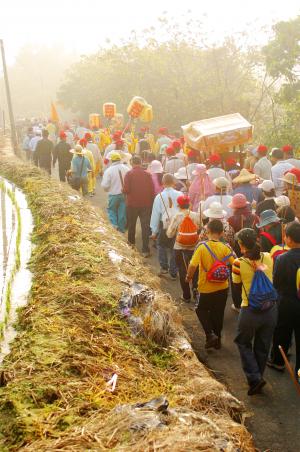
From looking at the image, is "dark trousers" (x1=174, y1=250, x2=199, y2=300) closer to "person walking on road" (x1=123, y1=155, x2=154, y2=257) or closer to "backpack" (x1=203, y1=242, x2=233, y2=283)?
"backpack" (x1=203, y1=242, x2=233, y2=283)

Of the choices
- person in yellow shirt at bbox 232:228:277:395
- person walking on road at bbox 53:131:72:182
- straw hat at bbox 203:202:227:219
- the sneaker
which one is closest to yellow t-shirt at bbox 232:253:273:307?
person in yellow shirt at bbox 232:228:277:395

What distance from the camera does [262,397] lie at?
5188 millimetres

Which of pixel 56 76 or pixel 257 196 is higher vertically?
pixel 56 76

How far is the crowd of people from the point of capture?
17.1 feet

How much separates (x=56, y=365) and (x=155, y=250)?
657 cm

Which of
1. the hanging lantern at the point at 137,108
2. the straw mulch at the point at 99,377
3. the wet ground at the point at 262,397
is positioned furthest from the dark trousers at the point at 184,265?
the hanging lantern at the point at 137,108

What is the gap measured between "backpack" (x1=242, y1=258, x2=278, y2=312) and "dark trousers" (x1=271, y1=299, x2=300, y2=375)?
40 centimetres

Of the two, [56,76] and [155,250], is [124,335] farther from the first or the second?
[56,76]

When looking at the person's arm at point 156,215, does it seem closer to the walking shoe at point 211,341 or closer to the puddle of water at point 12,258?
the puddle of water at point 12,258

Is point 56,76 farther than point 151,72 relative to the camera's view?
Yes

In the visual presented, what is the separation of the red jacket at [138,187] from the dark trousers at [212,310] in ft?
13.6

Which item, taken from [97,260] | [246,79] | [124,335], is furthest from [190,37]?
[124,335]

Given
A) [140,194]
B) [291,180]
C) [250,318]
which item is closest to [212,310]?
[250,318]

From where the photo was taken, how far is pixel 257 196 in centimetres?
856
